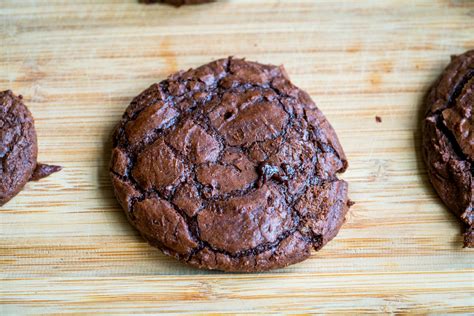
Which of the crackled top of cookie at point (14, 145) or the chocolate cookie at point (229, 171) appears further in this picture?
the crackled top of cookie at point (14, 145)

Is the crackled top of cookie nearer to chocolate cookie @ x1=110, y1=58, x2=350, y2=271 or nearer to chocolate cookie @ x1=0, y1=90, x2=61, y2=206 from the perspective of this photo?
chocolate cookie @ x1=0, y1=90, x2=61, y2=206

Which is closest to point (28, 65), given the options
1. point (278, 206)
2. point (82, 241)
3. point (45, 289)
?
point (82, 241)

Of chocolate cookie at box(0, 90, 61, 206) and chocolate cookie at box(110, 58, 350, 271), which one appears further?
chocolate cookie at box(0, 90, 61, 206)

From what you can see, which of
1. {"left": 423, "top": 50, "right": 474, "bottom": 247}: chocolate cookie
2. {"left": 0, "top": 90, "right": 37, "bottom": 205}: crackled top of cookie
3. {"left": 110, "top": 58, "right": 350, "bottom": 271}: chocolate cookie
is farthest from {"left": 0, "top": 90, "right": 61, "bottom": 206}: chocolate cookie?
{"left": 423, "top": 50, "right": 474, "bottom": 247}: chocolate cookie

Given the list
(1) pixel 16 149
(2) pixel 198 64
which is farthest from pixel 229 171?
(1) pixel 16 149

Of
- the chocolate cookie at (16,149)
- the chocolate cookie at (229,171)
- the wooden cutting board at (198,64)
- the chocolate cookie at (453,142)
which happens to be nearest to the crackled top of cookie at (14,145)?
the chocolate cookie at (16,149)

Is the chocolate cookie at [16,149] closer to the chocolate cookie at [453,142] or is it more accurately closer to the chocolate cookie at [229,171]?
the chocolate cookie at [229,171]
